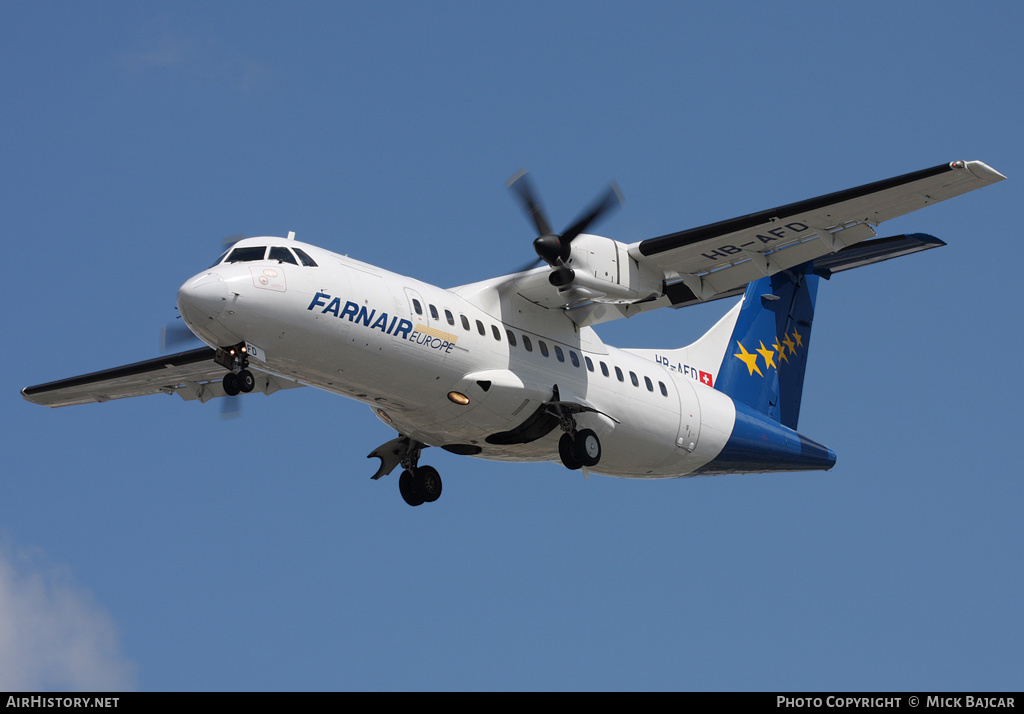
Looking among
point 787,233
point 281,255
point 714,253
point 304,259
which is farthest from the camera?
point 714,253

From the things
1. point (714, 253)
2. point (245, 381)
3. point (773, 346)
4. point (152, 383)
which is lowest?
point (245, 381)

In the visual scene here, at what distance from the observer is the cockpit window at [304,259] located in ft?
46.6

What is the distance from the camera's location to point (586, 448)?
16.2 m

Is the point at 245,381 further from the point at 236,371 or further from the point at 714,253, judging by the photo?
the point at 714,253

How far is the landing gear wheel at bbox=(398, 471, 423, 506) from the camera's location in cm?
1708

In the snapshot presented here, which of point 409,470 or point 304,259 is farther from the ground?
point 304,259

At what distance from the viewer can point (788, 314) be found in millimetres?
21109

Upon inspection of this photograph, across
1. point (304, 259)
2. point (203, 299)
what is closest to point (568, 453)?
point (304, 259)

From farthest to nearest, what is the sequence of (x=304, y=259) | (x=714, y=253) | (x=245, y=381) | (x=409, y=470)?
(x=409, y=470), (x=714, y=253), (x=304, y=259), (x=245, y=381)

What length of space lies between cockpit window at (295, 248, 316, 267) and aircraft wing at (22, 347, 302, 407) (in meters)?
4.17

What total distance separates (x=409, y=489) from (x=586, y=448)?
2.69m
